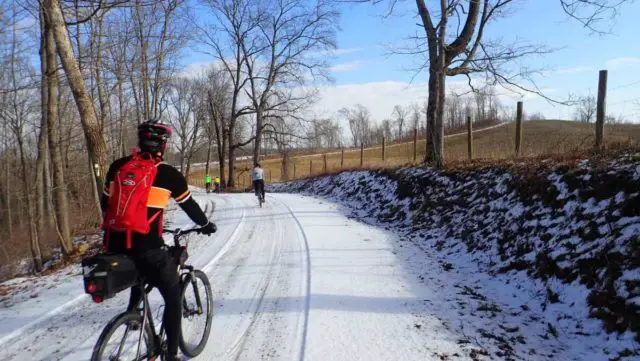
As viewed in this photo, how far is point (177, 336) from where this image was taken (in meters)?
3.57

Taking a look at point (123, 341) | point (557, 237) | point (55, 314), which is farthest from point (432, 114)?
point (123, 341)

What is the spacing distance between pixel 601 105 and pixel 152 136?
9.92 meters

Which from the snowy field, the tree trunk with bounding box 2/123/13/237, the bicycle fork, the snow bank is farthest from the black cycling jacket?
the tree trunk with bounding box 2/123/13/237

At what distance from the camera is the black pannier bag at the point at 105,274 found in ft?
9.55

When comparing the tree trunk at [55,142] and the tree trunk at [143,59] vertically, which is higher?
the tree trunk at [143,59]

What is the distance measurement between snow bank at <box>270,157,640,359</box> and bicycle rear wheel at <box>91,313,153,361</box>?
424 cm

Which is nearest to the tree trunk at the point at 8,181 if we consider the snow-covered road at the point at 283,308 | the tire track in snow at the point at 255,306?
the snow-covered road at the point at 283,308

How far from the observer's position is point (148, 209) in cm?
324

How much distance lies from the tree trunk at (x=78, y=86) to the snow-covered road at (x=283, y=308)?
11.3 feet

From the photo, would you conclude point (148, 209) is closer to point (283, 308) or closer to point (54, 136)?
point (283, 308)

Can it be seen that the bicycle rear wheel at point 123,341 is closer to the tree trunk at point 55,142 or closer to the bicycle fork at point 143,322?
the bicycle fork at point 143,322

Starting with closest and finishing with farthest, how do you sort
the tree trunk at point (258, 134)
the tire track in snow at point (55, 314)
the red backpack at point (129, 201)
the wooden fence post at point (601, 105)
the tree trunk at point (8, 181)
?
the red backpack at point (129, 201), the tire track in snow at point (55, 314), the wooden fence post at point (601, 105), the tree trunk at point (258, 134), the tree trunk at point (8, 181)

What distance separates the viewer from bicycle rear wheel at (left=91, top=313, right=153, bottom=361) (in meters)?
2.95

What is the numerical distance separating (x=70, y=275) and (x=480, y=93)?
1328 centimetres
